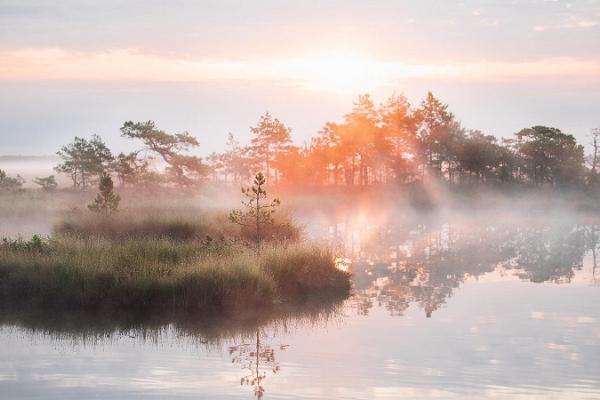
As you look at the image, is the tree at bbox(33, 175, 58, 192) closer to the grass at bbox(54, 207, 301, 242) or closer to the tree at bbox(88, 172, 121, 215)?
the tree at bbox(88, 172, 121, 215)

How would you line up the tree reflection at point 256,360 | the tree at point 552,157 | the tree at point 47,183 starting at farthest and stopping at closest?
the tree at point 552,157 < the tree at point 47,183 < the tree reflection at point 256,360

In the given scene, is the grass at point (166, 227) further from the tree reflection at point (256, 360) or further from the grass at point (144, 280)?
the tree reflection at point (256, 360)

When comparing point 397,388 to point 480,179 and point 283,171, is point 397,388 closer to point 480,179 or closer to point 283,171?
point 480,179

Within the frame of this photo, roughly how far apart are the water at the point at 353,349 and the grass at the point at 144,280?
951 mm

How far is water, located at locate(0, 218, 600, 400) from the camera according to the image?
42.1 feet

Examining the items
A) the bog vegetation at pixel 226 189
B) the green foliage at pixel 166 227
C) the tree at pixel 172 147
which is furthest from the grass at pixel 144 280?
the tree at pixel 172 147

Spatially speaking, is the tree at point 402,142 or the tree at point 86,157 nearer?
the tree at point 86,157

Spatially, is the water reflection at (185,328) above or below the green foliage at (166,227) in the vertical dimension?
below

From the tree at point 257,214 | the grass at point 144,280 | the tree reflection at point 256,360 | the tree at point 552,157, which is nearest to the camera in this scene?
the tree reflection at point 256,360

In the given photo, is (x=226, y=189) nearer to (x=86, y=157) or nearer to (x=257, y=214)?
(x=86, y=157)

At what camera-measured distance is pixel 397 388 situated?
12.8m

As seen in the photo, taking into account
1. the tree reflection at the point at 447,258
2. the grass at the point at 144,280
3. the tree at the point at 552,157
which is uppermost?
the tree at the point at 552,157

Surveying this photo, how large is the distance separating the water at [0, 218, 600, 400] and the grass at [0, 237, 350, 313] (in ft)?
3.12

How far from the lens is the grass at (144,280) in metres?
19.4
